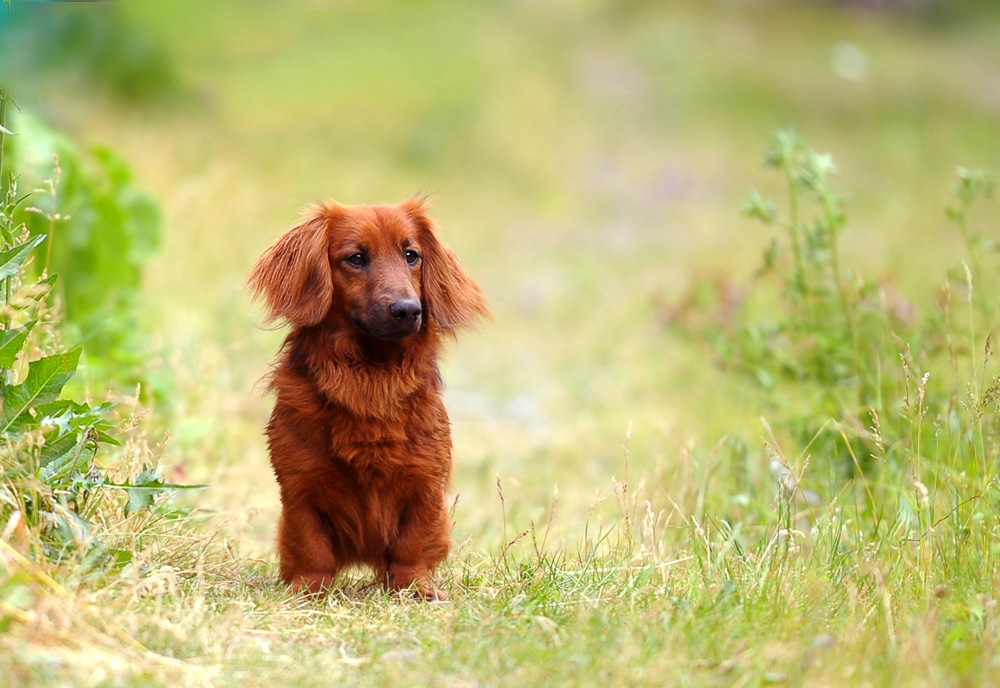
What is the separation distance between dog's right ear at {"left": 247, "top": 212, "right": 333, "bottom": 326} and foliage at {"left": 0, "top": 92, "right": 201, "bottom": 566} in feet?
2.18

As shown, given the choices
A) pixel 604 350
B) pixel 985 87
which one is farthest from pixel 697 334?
pixel 985 87

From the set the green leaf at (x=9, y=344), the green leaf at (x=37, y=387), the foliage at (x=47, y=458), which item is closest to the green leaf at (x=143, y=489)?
the foliage at (x=47, y=458)

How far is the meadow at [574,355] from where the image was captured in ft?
9.07

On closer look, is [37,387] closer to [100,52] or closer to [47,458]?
[47,458]

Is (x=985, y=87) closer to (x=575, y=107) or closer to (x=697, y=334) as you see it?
(x=575, y=107)

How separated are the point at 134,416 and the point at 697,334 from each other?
17.4 ft

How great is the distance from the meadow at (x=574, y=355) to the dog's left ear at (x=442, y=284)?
191 millimetres

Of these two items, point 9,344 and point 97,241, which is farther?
point 97,241

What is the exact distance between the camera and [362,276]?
358cm

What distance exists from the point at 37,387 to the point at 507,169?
1253 centimetres

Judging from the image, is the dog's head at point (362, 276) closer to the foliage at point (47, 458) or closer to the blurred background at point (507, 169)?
the blurred background at point (507, 169)

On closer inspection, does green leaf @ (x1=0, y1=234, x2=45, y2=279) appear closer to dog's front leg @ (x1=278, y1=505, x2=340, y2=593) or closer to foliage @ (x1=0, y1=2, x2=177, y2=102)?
dog's front leg @ (x1=278, y1=505, x2=340, y2=593)

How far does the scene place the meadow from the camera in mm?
2764

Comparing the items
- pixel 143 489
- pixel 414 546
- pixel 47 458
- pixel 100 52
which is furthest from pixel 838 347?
pixel 100 52
